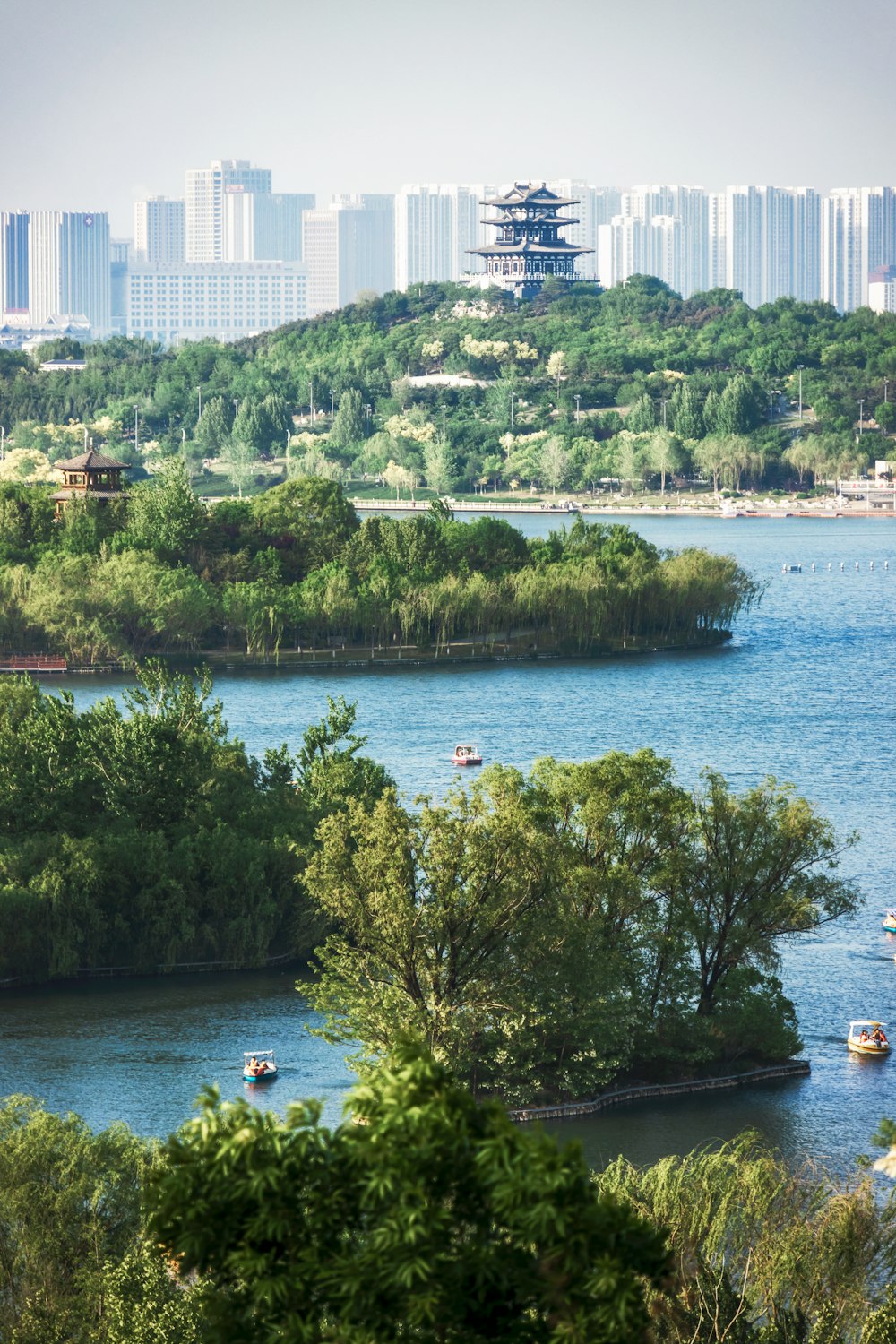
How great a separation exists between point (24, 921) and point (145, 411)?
8183 cm

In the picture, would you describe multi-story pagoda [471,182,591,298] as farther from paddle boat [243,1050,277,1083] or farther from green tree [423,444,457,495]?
paddle boat [243,1050,277,1083]

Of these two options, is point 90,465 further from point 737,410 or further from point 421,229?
point 421,229

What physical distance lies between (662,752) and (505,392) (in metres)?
66.7

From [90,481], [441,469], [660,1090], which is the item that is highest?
[441,469]

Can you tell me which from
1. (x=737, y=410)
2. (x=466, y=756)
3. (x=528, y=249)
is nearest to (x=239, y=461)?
(x=737, y=410)

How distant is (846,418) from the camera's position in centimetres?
9406

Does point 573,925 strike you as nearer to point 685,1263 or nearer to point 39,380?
point 685,1263

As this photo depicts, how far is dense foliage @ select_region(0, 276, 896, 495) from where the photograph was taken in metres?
89.1

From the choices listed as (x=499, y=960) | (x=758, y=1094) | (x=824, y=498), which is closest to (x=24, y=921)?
(x=499, y=960)

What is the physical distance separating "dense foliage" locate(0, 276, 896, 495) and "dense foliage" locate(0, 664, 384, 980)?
60.6m

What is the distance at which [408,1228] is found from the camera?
5.79 metres

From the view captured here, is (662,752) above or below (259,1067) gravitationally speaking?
above

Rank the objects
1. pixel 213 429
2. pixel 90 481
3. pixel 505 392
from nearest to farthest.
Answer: pixel 90 481
pixel 213 429
pixel 505 392

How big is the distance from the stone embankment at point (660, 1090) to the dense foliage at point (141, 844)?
13.9 ft
